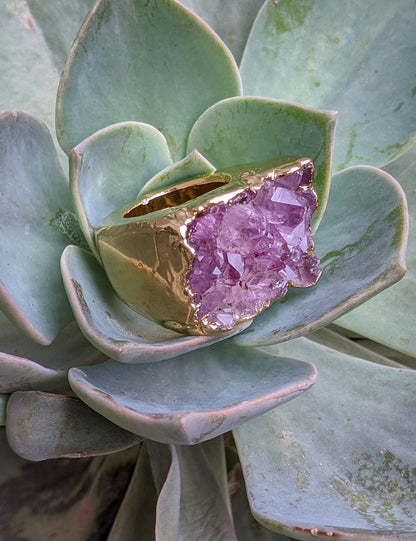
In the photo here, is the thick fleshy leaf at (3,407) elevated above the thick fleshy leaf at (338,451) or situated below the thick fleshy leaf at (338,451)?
above

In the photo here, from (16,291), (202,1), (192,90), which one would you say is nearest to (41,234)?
(16,291)

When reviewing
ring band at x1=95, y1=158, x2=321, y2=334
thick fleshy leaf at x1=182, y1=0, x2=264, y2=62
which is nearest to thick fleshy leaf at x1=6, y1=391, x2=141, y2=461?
ring band at x1=95, y1=158, x2=321, y2=334

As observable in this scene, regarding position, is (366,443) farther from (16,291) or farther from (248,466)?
(16,291)

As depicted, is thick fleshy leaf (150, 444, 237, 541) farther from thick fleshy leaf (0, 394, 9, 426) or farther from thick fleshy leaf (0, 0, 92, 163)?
thick fleshy leaf (0, 0, 92, 163)

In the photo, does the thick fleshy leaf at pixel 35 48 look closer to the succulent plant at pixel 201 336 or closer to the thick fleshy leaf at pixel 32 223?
the succulent plant at pixel 201 336

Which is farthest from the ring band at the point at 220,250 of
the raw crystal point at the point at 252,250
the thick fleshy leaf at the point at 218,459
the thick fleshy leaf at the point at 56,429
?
the thick fleshy leaf at the point at 218,459

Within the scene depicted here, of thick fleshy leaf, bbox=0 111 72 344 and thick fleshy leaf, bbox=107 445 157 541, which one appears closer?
thick fleshy leaf, bbox=0 111 72 344
